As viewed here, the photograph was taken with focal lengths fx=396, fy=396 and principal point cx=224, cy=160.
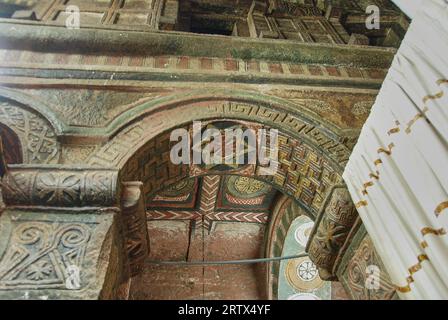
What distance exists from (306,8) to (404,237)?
4311 millimetres

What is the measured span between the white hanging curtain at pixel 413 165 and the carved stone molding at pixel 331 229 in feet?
1.07

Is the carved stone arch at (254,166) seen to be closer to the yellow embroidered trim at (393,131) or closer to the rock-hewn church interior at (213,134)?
the rock-hewn church interior at (213,134)

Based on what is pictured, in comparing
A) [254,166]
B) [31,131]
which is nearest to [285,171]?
[254,166]

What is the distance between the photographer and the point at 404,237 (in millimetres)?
1848

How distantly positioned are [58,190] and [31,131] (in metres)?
0.66

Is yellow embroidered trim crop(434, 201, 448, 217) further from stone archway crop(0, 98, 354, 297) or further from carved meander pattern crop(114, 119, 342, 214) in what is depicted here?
carved meander pattern crop(114, 119, 342, 214)

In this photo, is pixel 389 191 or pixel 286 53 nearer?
pixel 389 191

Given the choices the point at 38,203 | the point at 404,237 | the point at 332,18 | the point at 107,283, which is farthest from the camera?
the point at 332,18

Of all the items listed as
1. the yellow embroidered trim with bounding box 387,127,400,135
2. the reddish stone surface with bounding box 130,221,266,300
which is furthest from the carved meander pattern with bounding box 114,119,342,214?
the reddish stone surface with bounding box 130,221,266,300

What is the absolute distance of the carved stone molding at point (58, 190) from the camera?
2.38 m

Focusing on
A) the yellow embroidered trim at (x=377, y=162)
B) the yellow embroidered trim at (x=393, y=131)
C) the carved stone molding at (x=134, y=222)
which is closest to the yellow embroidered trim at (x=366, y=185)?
the yellow embroidered trim at (x=377, y=162)

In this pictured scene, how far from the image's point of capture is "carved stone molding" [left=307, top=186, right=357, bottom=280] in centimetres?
264
